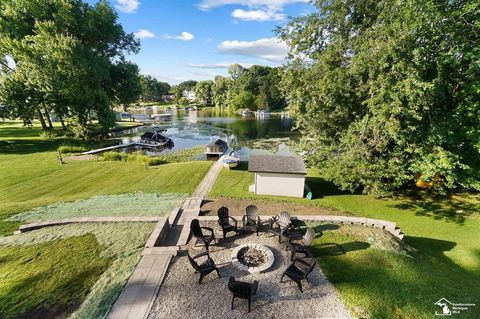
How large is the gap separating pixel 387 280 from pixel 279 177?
28.2 ft

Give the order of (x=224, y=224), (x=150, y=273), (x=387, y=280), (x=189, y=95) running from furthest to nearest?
(x=189, y=95) → (x=224, y=224) → (x=387, y=280) → (x=150, y=273)

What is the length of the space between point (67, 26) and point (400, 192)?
4008cm

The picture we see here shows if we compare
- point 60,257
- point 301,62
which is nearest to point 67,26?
point 301,62

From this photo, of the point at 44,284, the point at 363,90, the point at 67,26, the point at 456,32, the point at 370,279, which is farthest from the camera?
the point at 67,26

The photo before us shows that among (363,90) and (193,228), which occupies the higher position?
(363,90)

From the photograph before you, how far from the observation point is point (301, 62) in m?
16.3

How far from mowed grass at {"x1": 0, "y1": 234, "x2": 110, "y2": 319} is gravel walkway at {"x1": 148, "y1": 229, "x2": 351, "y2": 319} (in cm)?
210

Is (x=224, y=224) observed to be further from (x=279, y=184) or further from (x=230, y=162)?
(x=230, y=162)

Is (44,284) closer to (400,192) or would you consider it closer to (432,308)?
(432,308)

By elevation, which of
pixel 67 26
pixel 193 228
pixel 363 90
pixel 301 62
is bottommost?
pixel 193 228

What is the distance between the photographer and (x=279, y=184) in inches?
582

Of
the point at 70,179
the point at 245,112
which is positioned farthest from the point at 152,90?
the point at 70,179

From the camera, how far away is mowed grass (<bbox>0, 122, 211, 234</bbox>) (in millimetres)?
13586

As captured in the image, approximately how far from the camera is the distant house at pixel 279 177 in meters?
14.6
